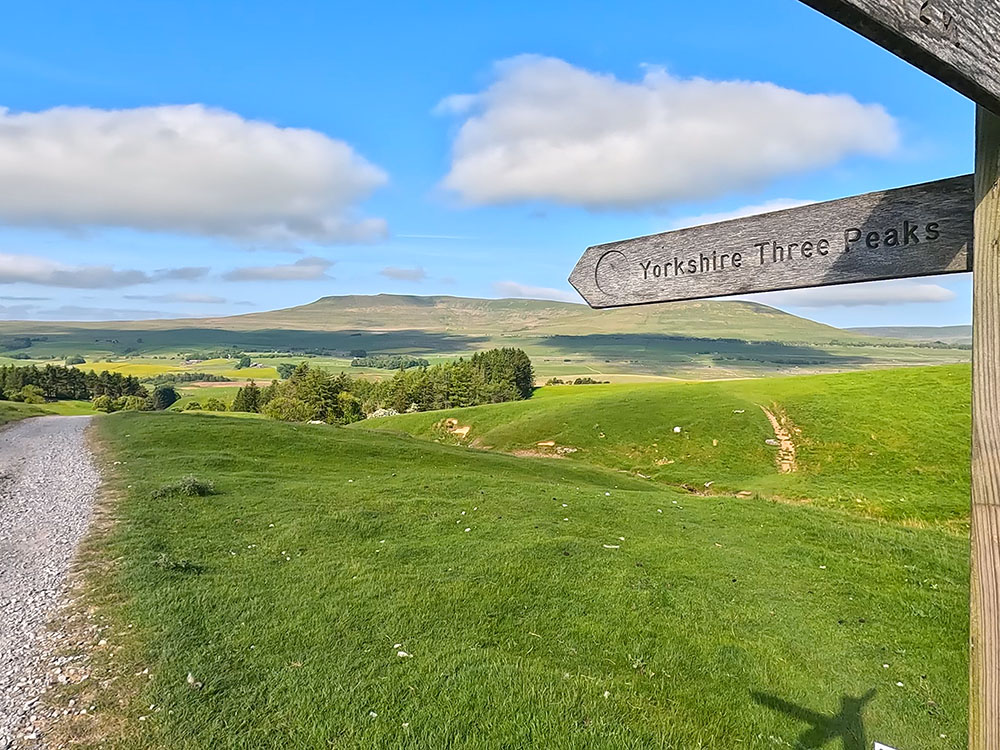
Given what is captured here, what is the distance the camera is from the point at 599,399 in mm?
54188

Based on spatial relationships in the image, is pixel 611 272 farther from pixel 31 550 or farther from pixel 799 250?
pixel 31 550

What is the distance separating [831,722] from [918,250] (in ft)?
19.2

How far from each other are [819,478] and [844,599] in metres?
25.1

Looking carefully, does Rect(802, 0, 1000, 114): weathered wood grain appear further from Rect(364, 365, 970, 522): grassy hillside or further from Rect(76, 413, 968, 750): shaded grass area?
Rect(364, 365, 970, 522): grassy hillside

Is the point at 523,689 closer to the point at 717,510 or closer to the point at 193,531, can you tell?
the point at 193,531

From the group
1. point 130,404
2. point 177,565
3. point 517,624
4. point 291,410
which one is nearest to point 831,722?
point 517,624

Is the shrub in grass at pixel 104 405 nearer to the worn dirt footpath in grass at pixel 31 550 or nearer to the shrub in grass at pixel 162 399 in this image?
the shrub in grass at pixel 162 399

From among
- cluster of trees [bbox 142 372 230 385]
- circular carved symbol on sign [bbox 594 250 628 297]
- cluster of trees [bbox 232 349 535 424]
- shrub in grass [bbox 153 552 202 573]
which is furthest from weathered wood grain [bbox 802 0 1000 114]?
cluster of trees [bbox 142 372 230 385]

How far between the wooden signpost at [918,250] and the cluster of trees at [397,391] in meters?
72.1

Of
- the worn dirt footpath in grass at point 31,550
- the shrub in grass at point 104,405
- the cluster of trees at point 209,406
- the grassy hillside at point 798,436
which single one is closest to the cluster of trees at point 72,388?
the shrub in grass at point 104,405

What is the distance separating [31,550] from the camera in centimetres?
1138

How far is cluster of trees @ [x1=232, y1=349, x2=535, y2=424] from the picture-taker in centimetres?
7406

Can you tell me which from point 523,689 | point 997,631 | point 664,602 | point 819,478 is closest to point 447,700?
point 523,689

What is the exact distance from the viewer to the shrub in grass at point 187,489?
1580 centimetres
